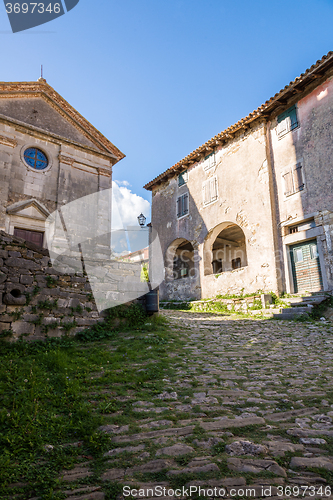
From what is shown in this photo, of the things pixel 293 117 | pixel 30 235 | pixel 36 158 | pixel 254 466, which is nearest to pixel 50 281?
pixel 254 466

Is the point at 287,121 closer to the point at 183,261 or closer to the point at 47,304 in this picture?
the point at 183,261

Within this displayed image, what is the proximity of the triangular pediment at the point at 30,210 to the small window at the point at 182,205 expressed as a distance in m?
7.83

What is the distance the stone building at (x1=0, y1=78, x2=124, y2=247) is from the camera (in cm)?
1095

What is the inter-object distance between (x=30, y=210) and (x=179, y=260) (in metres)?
9.53

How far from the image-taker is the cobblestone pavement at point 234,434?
2.05 m

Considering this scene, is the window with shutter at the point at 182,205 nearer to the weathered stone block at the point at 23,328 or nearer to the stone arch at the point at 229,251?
the stone arch at the point at 229,251

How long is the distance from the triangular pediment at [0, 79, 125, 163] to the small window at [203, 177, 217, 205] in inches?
189

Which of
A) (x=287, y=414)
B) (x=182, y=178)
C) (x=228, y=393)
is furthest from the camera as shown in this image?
(x=182, y=178)

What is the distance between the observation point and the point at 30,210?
11.1 metres

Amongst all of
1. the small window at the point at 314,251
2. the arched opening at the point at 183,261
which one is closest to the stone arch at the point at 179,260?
the arched opening at the point at 183,261

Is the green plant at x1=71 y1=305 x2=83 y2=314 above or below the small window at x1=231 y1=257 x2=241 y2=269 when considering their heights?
below

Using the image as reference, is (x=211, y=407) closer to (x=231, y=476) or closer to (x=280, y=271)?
(x=231, y=476)

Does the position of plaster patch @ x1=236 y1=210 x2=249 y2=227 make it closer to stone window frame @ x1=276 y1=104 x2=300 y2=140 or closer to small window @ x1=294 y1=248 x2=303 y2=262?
small window @ x1=294 y1=248 x2=303 y2=262

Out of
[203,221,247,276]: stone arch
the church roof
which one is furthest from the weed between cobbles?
[203,221,247,276]: stone arch
